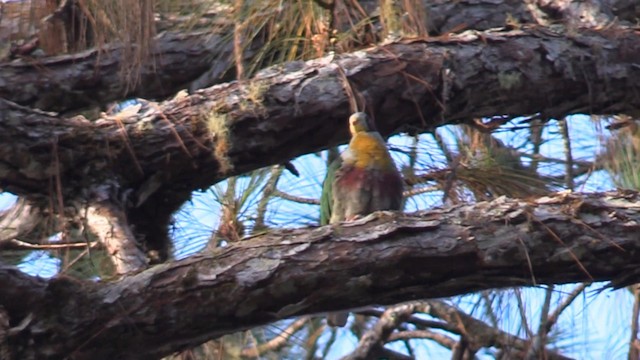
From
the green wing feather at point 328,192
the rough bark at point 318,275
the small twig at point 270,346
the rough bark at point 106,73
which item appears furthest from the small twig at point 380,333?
the rough bark at point 318,275

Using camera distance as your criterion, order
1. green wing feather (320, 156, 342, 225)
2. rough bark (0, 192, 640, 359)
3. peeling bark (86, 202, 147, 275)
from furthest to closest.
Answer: green wing feather (320, 156, 342, 225) → peeling bark (86, 202, 147, 275) → rough bark (0, 192, 640, 359)

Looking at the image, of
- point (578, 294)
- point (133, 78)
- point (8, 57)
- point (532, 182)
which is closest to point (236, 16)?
point (133, 78)

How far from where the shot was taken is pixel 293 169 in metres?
2.64

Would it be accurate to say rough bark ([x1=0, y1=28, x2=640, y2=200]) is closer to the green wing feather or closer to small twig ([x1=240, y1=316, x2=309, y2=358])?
the green wing feather

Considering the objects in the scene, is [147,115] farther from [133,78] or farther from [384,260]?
[384,260]

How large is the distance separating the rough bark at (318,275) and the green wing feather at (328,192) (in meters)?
0.69

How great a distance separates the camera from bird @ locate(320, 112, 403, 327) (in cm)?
254

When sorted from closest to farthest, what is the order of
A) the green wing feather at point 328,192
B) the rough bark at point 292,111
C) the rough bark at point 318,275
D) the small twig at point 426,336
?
1. the rough bark at point 318,275
2. the rough bark at point 292,111
3. the green wing feather at point 328,192
4. the small twig at point 426,336

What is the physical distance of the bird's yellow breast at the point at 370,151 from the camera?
246cm

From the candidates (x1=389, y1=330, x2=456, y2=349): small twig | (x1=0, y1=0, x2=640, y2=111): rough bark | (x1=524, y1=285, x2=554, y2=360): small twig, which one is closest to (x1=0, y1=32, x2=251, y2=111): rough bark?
(x1=0, y1=0, x2=640, y2=111): rough bark

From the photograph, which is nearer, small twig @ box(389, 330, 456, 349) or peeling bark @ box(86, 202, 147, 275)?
peeling bark @ box(86, 202, 147, 275)

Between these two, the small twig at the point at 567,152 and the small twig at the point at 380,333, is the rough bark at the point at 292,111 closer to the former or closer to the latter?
the small twig at the point at 567,152

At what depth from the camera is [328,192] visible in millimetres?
2682

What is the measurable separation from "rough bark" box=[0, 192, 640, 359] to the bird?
1.84 feet
